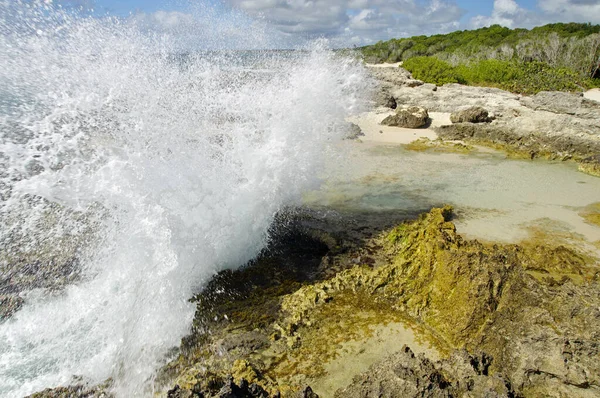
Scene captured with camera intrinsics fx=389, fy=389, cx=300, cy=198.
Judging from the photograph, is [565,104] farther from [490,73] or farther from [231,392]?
[231,392]

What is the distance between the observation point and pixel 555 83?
688 inches

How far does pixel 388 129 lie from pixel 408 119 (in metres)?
0.84

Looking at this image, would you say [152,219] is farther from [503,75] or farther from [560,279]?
[503,75]

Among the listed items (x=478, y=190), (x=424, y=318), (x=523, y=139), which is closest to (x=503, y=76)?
(x=523, y=139)

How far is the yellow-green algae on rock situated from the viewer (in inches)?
105

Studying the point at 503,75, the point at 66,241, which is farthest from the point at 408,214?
the point at 503,75

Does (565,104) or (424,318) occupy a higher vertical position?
(424,318)

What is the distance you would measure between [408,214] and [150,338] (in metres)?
4.39

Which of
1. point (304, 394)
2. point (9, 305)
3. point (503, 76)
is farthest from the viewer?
point (503, 76)

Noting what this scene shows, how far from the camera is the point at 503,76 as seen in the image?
1816 centimetres

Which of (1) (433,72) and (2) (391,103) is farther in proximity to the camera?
(1) (433,72)

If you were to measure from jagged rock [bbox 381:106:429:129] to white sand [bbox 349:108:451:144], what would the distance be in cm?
18

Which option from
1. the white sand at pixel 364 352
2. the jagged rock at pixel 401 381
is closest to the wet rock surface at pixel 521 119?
the white sand at pixel 364 352

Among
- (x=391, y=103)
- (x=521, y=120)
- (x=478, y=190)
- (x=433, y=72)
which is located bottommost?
(x=521, y=120)
